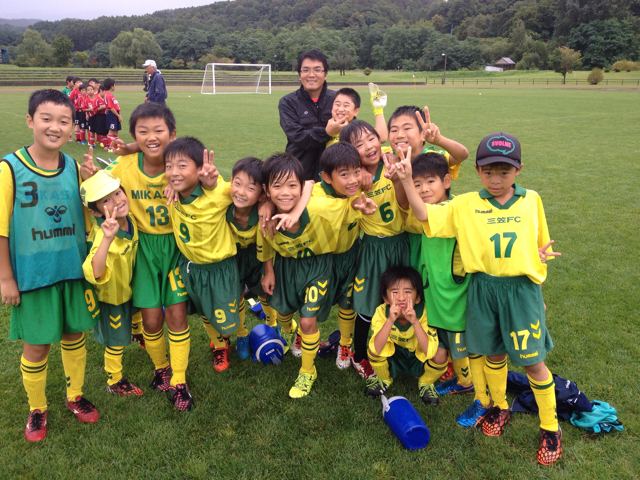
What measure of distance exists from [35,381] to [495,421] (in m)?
2.92

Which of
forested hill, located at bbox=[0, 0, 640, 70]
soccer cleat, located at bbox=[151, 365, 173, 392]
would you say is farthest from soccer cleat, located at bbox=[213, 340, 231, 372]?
forested hill, located at bbox=[0, 0, 640, 70]

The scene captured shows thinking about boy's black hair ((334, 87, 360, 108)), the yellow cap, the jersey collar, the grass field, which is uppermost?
boy's black hair ((334, 87, 360, 108))

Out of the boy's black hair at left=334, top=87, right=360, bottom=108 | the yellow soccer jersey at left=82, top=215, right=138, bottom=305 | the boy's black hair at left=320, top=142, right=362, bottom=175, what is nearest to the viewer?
the yellow soccer jersey at left=82, top=215, right=138, bottom=305

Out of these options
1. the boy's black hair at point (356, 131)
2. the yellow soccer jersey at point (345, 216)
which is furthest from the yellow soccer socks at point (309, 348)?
the boy's black hair at point (356, 131)

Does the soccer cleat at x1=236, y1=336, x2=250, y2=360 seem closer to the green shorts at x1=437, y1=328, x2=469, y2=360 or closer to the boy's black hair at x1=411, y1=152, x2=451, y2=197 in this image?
the green shorts at x1=437, y1=328, x2=469, y2=360

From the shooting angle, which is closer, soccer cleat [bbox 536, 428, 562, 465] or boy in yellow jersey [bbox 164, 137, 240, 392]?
soccer cleat [bbox 536, 428, 562, 465]

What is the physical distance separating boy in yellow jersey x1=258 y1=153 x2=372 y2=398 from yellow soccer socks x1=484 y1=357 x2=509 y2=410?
120cm

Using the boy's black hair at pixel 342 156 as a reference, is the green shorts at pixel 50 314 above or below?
below

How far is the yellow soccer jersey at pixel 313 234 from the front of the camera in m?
2.97

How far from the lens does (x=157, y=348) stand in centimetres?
325

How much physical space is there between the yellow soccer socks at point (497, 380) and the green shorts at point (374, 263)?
2.78 ft

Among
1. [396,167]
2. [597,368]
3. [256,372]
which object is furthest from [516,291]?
[256,372]

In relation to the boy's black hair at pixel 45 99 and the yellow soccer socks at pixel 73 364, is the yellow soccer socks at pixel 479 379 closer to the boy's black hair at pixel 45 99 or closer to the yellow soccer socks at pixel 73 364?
the yellow soccer socks at pixel 73 364

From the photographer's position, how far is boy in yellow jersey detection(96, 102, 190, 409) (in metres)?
2.93
